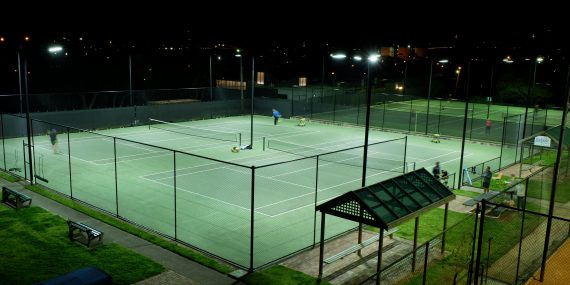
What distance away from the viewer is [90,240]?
51.0 feet

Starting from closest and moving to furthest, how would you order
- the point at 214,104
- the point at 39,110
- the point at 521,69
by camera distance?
the point at 39,110, the point at 214,104, the point at 521,69

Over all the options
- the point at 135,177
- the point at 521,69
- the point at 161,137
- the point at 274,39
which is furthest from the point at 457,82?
the point at 135,177

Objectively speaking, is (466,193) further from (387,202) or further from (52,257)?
(52,257)

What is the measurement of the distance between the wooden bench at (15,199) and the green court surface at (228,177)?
210cm

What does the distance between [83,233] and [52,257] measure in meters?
1.84

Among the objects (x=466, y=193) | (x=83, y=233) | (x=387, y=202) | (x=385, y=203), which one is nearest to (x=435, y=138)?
(x=466, y=193)

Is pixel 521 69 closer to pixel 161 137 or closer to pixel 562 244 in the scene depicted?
pixel 161 137

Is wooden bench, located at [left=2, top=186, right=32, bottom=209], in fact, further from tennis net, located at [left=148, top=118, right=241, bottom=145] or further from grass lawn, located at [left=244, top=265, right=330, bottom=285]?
tennis net, located at [left=148, top=118, right=241, bottom=145]

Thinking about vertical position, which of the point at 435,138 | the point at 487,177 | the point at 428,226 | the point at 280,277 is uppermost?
the point at 487,177

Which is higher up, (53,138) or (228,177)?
(53,138)

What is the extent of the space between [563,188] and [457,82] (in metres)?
69.3

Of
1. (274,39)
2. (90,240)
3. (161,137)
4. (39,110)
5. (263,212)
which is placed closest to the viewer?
(90,240)

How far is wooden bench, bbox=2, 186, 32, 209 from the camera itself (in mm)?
19141

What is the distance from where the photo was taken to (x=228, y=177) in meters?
26.3
